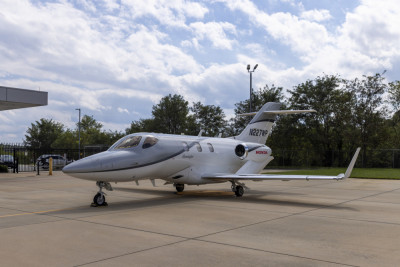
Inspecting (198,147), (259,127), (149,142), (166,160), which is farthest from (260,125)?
(149,142)

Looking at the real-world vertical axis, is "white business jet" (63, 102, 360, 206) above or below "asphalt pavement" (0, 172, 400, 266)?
above

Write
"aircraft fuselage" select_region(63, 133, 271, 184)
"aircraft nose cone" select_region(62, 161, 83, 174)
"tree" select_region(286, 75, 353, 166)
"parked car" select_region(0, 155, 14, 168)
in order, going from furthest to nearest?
"tree" select_region(286, 75, 353, 166) → "parked car" select_region(0, 155, 14, 168) → "aircraft fuselage" select_region(63, 133, 271, 184) → "aircraft nose cone" select_region(62, 161, 83, 174)

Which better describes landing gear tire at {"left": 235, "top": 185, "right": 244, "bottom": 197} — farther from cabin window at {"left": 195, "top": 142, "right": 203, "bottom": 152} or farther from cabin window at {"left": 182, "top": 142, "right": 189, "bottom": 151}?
cabin window at {"left": 182, "top": 142, "right": 189, "bottom": 151}

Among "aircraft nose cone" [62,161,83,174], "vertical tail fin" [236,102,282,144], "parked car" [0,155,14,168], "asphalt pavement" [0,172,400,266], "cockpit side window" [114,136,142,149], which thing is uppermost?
"vertical tail fin" [236,102,282,144]

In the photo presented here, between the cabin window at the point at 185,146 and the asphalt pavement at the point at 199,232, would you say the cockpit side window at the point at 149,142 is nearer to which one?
the cabin window at the point at 185,146

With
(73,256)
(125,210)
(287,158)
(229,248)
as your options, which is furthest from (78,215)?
(287,158)

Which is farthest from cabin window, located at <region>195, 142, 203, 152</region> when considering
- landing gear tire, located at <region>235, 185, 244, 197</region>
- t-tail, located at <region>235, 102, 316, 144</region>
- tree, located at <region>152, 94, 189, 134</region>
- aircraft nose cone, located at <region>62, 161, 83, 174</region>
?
tree, located at <region>152, 94, 189, 134</region>

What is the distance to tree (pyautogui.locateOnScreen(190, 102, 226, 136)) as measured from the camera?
55.5 m

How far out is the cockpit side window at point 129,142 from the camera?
1252cm

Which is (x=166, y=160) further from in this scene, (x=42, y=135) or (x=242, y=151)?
(x=42, y=135)

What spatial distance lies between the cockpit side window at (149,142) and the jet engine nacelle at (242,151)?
14.5 ft

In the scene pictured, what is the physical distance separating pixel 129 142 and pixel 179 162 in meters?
2.07

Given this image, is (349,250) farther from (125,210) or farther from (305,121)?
(305,121)

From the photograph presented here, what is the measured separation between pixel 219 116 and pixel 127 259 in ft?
165
